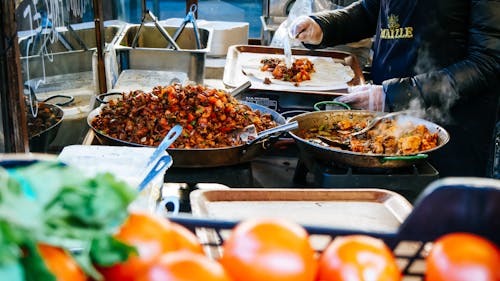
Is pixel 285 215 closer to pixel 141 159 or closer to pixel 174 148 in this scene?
pixel 141 159

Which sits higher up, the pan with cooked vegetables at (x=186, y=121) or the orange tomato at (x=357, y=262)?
the orange tomato at (x=357, y=262)

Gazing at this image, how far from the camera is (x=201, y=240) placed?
3.17ft

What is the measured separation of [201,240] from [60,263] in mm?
322

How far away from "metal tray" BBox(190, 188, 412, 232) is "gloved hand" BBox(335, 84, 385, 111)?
120 cm

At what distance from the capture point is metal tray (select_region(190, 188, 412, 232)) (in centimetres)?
159

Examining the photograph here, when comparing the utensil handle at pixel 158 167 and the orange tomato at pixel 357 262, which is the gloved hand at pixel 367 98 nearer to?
the utensil handle at pixel 158 167

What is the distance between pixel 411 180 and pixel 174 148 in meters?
0.87

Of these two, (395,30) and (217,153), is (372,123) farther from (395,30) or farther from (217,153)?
(395,30)

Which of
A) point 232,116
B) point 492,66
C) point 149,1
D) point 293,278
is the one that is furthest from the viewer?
point 149,1

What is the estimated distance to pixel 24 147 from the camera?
174 centimetres

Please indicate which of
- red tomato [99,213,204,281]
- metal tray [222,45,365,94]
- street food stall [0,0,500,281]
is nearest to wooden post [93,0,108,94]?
street food stall [0,0,500,281]

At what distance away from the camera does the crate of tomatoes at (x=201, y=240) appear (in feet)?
2.18

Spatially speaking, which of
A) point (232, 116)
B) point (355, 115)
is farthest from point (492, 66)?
point (232, 116)

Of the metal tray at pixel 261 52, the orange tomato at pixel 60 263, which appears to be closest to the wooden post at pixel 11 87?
the orange tomato at pixel 60 263
